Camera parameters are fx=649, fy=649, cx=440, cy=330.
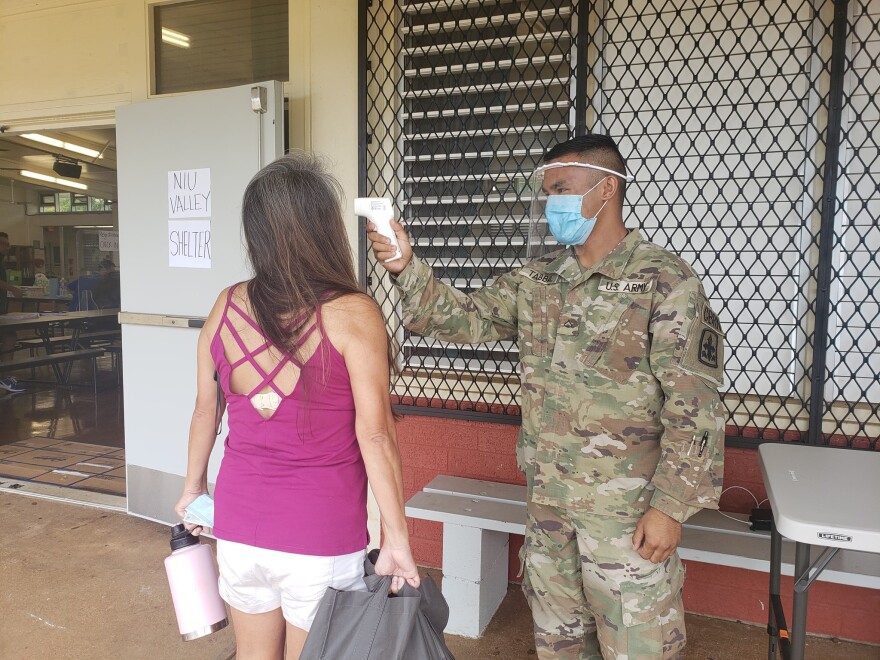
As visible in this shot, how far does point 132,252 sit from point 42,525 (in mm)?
1619

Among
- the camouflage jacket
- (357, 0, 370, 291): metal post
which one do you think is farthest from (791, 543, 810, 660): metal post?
(357, 0, 370, 291): metal post

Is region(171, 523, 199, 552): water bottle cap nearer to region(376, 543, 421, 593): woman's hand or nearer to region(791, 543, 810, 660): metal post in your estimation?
region(376, 543, 421, 593): woman's hand

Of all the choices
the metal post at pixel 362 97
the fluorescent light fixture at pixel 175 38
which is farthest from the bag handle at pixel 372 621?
the fluorescent light fixture at pixel 175 38

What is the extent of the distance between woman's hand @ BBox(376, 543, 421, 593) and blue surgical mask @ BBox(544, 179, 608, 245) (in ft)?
3.08

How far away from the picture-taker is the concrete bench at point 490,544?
7.54 ft

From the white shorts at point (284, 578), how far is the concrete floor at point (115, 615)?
1263mm

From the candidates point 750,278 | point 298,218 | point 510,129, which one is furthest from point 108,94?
point 750,278

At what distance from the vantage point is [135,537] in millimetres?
3527

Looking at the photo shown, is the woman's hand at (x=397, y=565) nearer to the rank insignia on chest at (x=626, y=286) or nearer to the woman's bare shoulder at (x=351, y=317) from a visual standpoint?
the woman's bare shoulder at (x=351, y=317)

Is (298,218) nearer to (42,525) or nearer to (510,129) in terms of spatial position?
(510,129)

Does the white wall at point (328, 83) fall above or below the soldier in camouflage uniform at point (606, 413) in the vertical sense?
above

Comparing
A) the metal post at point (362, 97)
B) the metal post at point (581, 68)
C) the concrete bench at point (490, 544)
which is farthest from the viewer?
the metal post at point (362, 97)

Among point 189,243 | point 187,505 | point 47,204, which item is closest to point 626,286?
point 187,505

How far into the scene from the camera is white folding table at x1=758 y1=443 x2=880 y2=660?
1.39m
